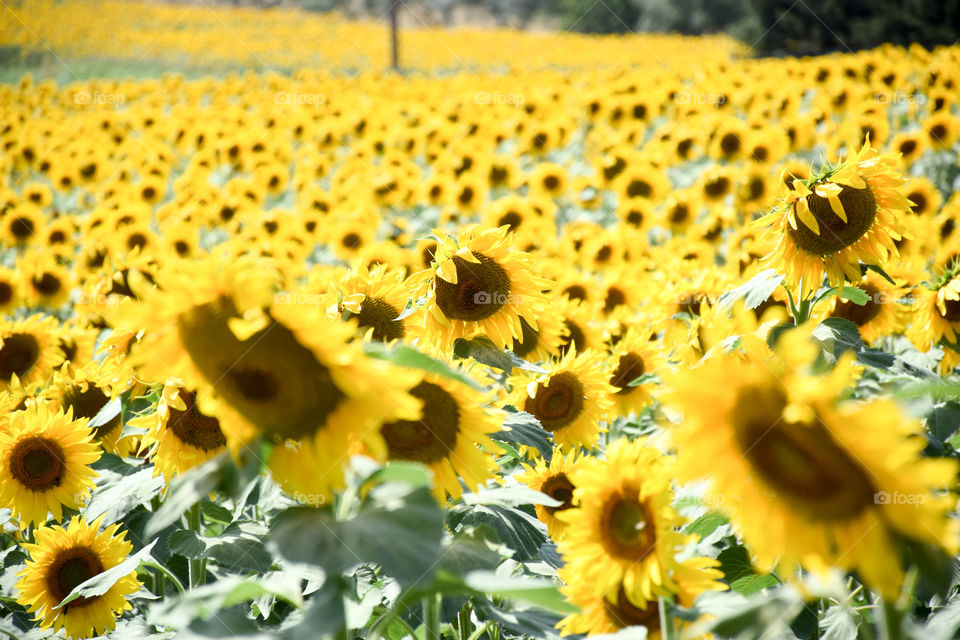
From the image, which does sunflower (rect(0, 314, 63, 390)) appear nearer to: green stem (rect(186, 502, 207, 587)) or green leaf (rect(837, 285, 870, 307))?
green stem (rect(186, 502, 207, 587))

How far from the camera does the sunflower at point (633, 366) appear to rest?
10.7ft

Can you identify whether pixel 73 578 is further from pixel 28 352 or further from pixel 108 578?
pixel 28 352

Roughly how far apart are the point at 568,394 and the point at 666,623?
134 centimetres

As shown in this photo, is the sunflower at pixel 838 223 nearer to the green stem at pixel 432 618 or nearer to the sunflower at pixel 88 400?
the green stem at pixel 432 618

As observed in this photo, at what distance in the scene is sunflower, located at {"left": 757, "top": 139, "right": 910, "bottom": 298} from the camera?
94.0 inches

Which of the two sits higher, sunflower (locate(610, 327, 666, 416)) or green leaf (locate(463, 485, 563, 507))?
green leaf (locate(463, 485, 563, 507))

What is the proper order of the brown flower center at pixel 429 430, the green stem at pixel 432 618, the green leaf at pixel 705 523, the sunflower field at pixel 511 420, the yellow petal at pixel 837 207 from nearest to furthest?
1. the sunflower field at pixel 511 420
2. the green stem at pixel 432 618
3. the brown flower center at pixel 429 430
4. the green leaf at pixel 705 523
5. the yellow petal at pixel 837 207

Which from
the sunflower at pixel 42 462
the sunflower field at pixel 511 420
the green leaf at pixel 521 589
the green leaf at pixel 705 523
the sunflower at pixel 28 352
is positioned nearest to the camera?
the sunflower field at pixel 511 420

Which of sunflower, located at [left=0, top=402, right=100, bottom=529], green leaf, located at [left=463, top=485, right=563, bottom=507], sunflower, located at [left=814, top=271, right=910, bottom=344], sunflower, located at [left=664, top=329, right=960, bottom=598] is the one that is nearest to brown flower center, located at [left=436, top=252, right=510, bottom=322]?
green leaf, located at [left=463, top=485, right=563, bottom=507]

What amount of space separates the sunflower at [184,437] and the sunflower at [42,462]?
34.3 inches

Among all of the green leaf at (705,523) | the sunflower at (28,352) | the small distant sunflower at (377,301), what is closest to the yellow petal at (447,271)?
the small distant sunflower at (377,301)

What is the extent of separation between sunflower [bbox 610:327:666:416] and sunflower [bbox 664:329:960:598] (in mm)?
2081

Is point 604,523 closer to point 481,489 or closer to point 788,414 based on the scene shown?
point 481,489

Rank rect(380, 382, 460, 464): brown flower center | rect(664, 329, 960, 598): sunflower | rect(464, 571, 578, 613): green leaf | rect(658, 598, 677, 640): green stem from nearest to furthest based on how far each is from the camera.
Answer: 1. rect(664, 329, 960, 598): sunflower
2. rect(464, 571, 578, 613): green leaf
3. rect(658, 598, 677, 640): green stem
4. rect(380, 382, 460, 464): brown flower center
